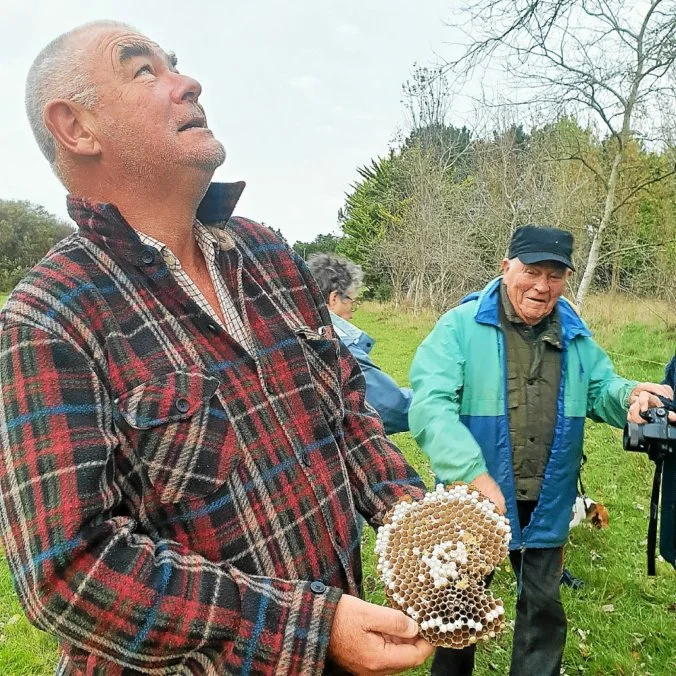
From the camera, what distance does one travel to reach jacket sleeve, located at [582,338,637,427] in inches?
130

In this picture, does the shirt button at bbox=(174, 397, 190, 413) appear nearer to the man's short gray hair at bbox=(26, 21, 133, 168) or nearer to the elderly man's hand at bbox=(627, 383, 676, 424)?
the man's short gray hair at bbox=(26, 21, 133, 168)

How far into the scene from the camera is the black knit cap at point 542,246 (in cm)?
346

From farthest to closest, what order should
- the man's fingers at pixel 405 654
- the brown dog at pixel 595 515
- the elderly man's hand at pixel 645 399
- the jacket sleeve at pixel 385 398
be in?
the brown dog at pixel 595 515, the jacket sleeve at pixel 385 398, the elderly man's hand at pixel 645 399, the man's fingers at pixel 405 654

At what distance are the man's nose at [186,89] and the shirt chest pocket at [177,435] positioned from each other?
2.58 feet

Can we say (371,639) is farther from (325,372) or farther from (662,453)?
(662,453)

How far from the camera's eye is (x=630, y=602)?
14.6ft

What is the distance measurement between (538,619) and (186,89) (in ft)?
11.2

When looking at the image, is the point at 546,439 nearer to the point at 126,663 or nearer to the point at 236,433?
the point at 236,433

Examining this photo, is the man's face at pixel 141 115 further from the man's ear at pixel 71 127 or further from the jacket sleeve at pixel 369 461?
the jacket sleeve at pixel 369 461

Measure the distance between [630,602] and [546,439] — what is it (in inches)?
82.4

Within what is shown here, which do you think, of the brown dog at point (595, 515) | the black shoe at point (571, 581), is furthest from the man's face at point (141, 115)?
the brown dog at point (595, 515)

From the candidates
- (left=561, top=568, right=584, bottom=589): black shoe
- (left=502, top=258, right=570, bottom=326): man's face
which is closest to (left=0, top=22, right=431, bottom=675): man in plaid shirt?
(left=502, top=258, right=570, bottom=326): man's face

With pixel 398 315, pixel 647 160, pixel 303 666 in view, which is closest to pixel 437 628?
pixel 303 666

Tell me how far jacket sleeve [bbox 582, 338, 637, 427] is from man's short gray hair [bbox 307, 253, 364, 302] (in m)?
2.17
